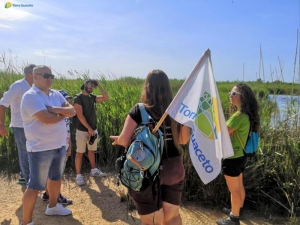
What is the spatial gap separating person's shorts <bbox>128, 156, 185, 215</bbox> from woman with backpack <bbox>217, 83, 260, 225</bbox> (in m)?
1.05

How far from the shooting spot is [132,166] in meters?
2.22

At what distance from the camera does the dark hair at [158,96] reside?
2.33 meters

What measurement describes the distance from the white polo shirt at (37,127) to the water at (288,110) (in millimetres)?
3584

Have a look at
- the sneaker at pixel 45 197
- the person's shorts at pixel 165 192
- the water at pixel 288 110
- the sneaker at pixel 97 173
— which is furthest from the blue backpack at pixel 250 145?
the sneaker at pixel 45 197

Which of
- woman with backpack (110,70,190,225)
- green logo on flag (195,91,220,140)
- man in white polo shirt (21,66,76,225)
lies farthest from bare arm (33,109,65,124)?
green logo on flag (195,91,220,140)

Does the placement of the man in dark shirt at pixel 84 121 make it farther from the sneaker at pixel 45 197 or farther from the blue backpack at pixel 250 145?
the blue backpack at pixel 250 145

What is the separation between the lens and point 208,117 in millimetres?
2164

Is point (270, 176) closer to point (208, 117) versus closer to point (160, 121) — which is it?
point (208, 117)

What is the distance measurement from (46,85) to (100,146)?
2766 millimetres

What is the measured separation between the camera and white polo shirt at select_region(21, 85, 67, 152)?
2879 mm

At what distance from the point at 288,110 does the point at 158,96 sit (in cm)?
326

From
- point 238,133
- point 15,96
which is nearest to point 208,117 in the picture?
point 238,133

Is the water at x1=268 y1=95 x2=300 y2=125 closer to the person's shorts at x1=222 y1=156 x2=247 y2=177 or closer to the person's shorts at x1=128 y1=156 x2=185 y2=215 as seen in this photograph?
the person's shorts at x1=222 y1=156 x2=247 y2=177

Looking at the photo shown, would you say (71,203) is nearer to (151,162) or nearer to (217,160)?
(151,162)
